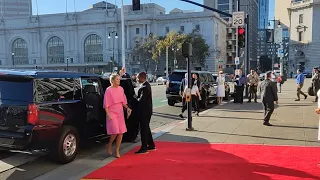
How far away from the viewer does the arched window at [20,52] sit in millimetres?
137000

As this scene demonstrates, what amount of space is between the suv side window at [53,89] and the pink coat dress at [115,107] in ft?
2.51

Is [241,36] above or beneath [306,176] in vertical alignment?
above

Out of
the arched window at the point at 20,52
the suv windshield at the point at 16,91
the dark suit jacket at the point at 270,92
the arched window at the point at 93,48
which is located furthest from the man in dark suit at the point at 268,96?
the arched window at the point at 20,52

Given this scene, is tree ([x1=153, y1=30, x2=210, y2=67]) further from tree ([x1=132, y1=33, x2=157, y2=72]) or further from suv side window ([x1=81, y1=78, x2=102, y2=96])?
suv side window ([x1=81, y1=78, x2=102, y2=96])

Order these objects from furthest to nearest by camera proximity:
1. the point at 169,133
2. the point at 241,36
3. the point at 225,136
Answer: the point at 241,36, the point at 169,133, the point at 225,136

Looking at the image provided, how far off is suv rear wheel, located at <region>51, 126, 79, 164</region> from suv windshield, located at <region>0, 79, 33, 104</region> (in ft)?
3.14

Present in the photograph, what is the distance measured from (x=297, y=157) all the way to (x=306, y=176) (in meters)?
1.30

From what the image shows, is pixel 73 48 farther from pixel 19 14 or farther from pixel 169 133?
pixel 169 133

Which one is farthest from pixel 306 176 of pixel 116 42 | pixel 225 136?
pixel 116 42

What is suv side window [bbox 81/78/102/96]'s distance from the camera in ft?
25.5

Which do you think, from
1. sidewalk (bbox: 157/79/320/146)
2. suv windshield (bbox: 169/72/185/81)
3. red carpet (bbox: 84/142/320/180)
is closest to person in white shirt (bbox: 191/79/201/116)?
sidewalk (bbox: 157/79/320/146)

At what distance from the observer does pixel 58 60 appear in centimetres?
13388

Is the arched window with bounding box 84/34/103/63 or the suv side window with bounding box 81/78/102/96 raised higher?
the arched window with bounding box 84/34/103/63

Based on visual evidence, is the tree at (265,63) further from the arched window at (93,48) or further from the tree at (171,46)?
the tree at (171,46)
